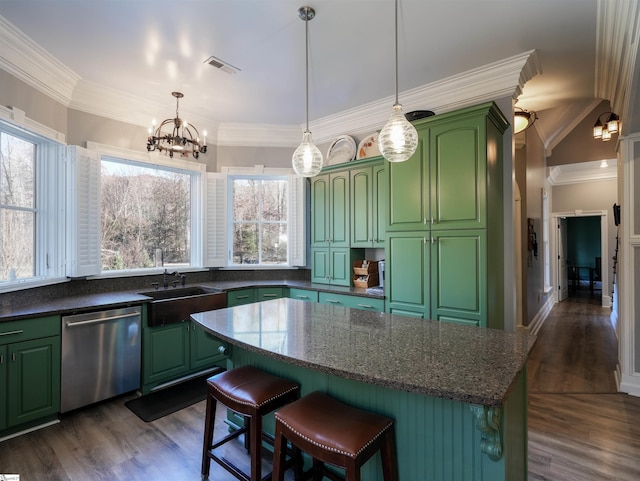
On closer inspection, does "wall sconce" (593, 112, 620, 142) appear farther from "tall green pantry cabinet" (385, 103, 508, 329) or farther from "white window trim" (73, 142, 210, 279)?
"white window trim" (73, 142, 210, 279)

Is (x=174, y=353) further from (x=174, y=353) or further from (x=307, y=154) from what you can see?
(x=307, y=154)

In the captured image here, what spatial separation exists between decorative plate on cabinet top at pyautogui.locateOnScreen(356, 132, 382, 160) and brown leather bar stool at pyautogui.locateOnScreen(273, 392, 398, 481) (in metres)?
2.90

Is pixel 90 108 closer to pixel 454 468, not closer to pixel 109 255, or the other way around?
pixel 109 255

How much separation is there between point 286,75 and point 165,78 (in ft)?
3.83

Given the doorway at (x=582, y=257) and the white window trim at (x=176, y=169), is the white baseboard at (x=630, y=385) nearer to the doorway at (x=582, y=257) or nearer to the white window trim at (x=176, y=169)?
the white window trim at (x=176, y=169)

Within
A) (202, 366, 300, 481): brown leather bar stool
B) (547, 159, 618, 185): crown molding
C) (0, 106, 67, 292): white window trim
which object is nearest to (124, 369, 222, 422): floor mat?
(202, 366, 300, 481): brown leather bar stool

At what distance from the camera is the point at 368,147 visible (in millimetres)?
3846

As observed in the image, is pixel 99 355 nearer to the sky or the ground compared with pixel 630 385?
nearer to the sky

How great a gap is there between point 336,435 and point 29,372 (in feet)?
8.14

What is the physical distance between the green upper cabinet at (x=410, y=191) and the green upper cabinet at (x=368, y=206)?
25cm

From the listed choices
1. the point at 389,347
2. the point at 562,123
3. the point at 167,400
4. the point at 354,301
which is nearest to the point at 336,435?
the point at 389,347

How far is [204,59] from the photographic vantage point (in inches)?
111

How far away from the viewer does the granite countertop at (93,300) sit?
2.45 meters

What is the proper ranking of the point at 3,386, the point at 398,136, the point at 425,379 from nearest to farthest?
the point at 425,379
the point at 398,136
the point at 3,386
